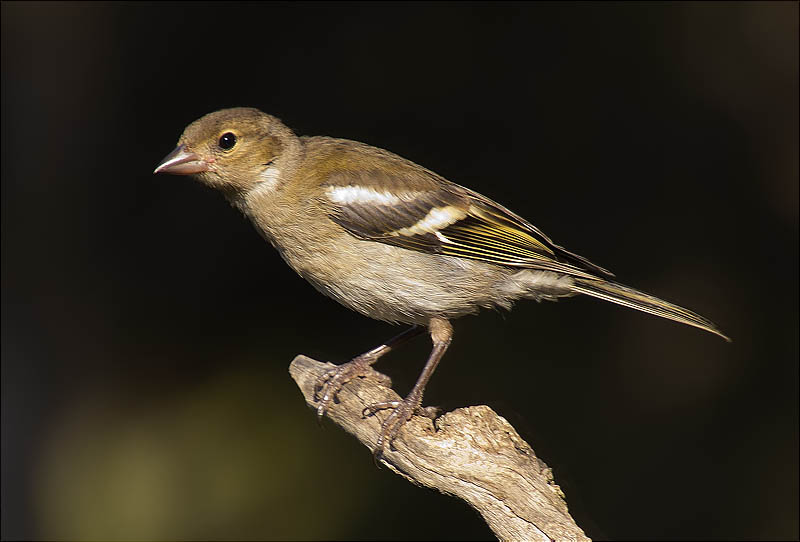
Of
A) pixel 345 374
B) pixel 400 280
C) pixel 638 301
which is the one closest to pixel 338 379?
pixel 345 374

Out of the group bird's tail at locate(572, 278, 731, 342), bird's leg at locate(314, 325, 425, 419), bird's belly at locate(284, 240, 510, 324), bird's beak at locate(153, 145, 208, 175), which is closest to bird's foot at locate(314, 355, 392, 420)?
bird's leg at locate(314, 325, 425, 419)

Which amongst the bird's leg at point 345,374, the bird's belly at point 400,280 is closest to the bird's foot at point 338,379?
the bird's leg at point 345,374

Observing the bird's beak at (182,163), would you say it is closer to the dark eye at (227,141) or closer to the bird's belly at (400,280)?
the dark eye at (227,141)

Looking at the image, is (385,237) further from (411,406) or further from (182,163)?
(182,163)

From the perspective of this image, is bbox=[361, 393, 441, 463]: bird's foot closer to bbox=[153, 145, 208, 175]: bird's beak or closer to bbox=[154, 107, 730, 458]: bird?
bbox=[154, 107, 730, 458]: bird

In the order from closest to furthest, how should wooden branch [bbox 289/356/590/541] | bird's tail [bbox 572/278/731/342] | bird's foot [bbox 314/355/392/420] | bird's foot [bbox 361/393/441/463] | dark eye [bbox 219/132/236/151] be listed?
1. wooden branch [bbox 289/356/590/541]
2. bird's foot [bbox 361/393/441/463]
3. bird's tail [bbox 572/278/731/342]
4. dark eye [bbox 219/132/236/151]
5. bird's foot [bbox 314/355/392/420]
